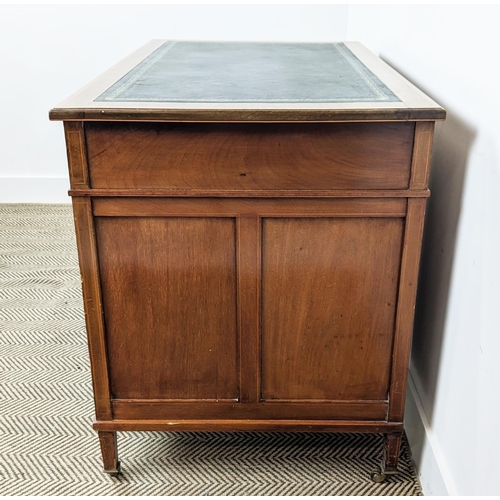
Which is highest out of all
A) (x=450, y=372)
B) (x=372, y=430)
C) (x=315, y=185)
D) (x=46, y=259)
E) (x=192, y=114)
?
(x=192, y=114)

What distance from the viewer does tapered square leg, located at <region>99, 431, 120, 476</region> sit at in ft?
3.47

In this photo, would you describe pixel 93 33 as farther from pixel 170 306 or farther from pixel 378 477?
pixel 378 477

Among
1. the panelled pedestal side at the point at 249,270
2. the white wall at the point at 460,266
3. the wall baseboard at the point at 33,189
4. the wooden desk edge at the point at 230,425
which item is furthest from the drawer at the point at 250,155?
the wall baseboard at the point at 33,189

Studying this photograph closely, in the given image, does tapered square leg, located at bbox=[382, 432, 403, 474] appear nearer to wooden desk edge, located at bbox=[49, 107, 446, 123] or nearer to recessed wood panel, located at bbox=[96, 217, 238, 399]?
recessed wood panel, located at bbox=[96, 217, 238, 399]

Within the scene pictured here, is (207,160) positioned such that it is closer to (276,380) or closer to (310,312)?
(310,312)

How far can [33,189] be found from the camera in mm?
2383

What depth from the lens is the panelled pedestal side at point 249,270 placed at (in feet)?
2.75

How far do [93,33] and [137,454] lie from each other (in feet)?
5.26

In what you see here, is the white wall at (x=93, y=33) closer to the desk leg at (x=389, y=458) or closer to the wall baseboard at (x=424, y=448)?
the wall baseboard at (x=424, y=448)

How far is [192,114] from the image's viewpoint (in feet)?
2.64

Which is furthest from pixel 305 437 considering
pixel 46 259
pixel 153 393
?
pixel 46 259

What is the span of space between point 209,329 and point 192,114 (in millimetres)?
355

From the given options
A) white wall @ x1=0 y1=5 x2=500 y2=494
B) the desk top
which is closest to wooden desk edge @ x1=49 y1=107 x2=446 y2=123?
the desk top

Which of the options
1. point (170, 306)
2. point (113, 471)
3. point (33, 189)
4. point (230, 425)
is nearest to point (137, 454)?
point (113, 471)
